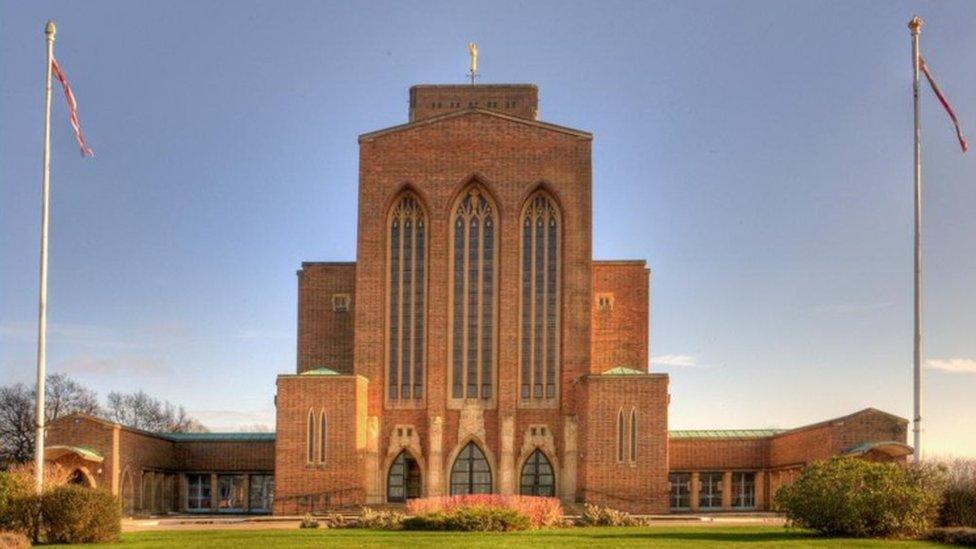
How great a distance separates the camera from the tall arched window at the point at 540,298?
50.5 metres

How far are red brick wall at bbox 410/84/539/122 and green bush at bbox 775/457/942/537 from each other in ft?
124

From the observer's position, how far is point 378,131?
51562 millimetres

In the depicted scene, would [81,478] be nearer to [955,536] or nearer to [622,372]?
[622,372]

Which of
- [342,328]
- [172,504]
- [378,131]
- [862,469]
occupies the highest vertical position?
[378,131]

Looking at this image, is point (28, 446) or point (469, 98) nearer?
point (469, 98)

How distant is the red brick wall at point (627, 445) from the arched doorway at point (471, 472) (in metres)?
4.62

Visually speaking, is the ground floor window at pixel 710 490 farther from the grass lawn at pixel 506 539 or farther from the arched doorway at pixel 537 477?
the grass lawn at pixel 506 539

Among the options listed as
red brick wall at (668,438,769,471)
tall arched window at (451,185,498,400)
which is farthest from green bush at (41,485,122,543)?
red brick wall at (668,438,769,471)

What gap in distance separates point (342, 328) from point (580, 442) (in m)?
11.7

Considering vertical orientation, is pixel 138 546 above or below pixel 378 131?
below

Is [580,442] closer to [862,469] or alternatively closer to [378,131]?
[378,131]

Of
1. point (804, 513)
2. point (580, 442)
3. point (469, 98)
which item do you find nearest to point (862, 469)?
point (804, 513)

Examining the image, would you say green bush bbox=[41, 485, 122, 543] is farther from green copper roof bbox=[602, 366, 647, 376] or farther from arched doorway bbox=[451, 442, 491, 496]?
green copper roof bbox=[602, 366, 647, 376]

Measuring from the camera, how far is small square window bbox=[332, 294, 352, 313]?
54.0m
